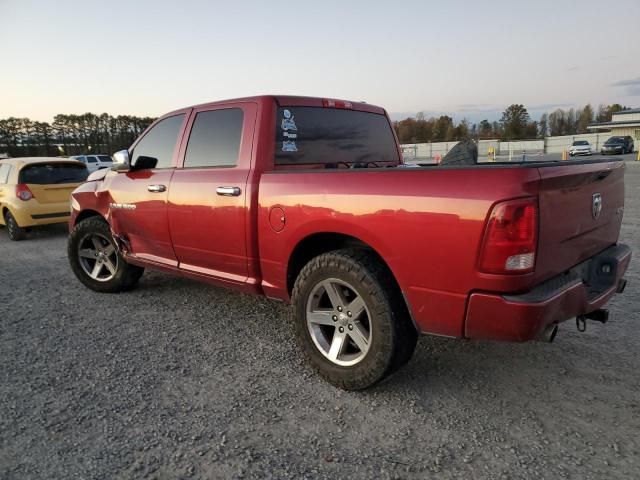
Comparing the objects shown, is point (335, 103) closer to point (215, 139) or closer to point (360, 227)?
Result: point (215, 139)

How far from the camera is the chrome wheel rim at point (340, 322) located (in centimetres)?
290

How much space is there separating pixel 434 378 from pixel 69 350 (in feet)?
9.11

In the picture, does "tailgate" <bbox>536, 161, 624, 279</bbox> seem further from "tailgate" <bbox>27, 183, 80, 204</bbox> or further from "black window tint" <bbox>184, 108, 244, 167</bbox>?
"tailgate" <bbox>27, 183, 80, 204</bbox>

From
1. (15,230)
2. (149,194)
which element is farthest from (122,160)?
(15,230)

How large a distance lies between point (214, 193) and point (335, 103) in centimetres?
131

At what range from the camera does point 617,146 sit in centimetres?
3700

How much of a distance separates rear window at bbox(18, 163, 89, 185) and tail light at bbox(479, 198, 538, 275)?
8889mm

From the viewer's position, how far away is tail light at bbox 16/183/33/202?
853 cm

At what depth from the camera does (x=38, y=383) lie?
3.09 metres

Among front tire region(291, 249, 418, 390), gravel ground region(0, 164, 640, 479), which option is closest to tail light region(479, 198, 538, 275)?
front tire region(291, 249, 418, 390)

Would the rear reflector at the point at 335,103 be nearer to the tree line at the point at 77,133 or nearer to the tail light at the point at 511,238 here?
the tail light at the point at 511,238

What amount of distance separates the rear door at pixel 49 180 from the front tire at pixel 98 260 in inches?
169

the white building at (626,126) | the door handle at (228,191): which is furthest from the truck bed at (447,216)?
the white building at (626,126)

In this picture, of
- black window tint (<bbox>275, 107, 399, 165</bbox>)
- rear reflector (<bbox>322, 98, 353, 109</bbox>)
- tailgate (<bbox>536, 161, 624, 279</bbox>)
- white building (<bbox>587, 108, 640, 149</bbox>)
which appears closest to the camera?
tailgate (<bbox>536, 161, 624, 279</bbox>)
